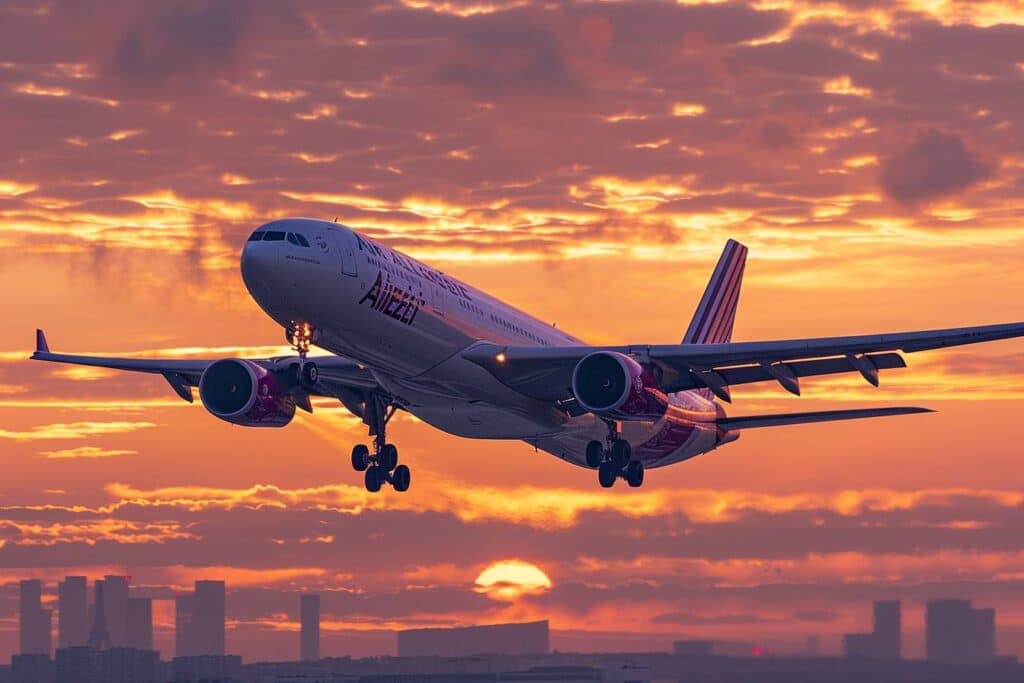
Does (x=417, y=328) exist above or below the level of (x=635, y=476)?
above

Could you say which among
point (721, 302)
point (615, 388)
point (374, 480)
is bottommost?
point (374, 480)

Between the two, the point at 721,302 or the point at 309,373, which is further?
the point at 721,302

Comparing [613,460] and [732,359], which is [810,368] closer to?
[732,359]

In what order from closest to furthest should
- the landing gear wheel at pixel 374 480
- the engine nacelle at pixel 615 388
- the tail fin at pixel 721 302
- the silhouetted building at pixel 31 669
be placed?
the engine nacelle at pixel 615 388, the landing gear wheel at pixel 374 480, the tail fin at pixel 721 302, the silhouetted building at pixel 31 669

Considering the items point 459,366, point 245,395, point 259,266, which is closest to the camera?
point 259,266

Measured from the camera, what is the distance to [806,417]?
62562mm

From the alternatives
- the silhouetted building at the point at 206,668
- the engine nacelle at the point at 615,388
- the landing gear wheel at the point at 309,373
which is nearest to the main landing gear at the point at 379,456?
the landing gear wheel at the point at 309,373

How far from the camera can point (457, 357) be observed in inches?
2143

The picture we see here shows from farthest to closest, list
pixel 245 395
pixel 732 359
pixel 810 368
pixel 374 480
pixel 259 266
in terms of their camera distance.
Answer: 1. pixel 374 480
2. pixel 245 395
3. pixel 810 368
4. pixel 732 359
5. pixel 259 266

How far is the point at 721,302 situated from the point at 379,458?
24722mm

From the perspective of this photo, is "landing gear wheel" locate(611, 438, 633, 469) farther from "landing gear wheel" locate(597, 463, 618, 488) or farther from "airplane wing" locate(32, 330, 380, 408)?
"airplane wing" locate(32, 330, 380, 408)

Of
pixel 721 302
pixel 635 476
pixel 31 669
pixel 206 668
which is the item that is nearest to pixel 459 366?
pixel 635 476

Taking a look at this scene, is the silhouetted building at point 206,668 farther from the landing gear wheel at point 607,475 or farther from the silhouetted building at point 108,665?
the landing gear wheel at point 607,475

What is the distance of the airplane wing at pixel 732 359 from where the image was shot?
53969mm
